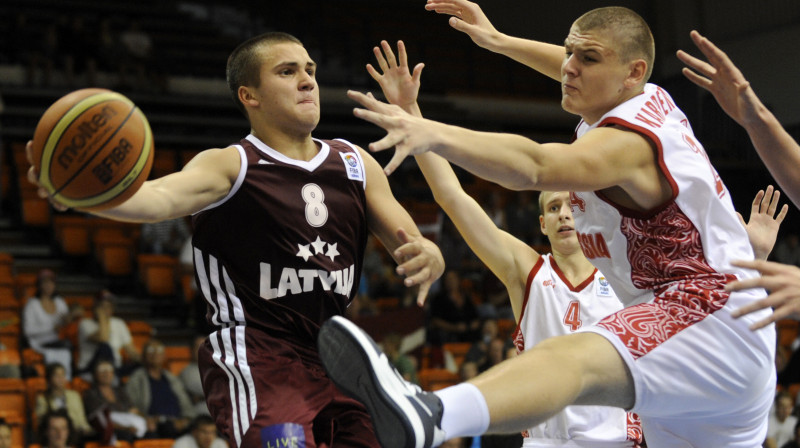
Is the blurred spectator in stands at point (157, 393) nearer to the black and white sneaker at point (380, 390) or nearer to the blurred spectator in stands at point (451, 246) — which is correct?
the blurred spectator in stands at point (451, 246)

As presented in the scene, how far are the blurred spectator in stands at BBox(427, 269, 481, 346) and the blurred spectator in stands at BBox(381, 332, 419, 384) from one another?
167 cm

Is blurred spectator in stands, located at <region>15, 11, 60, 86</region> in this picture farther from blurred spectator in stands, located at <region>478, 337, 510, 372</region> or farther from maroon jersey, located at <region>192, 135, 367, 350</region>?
maroon jersey, located at <region>192, 135, 367, 350</region>

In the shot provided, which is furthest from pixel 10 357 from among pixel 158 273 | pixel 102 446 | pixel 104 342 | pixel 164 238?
pixel 164 238

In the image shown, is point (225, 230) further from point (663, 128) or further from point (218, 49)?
point (218, 49)

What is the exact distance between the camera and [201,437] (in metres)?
9.14

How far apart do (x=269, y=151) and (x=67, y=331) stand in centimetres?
723

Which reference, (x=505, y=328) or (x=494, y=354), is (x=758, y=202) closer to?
(x=494, y=354)

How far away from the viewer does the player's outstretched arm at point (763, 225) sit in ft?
16.1

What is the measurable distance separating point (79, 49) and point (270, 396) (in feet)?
42.9

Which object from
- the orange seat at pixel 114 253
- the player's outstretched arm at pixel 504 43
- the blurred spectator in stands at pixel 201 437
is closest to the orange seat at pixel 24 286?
the orange seat at pixel 114 253

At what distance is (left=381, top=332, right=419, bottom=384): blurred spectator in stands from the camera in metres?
10.3

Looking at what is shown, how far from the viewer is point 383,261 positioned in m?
14.6

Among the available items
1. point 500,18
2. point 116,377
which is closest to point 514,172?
point 116,377

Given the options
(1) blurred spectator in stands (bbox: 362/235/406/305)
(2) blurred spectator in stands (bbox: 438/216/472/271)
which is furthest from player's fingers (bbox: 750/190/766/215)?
(2) blurred spectator in stands (bbox: 438/216/472/271)
